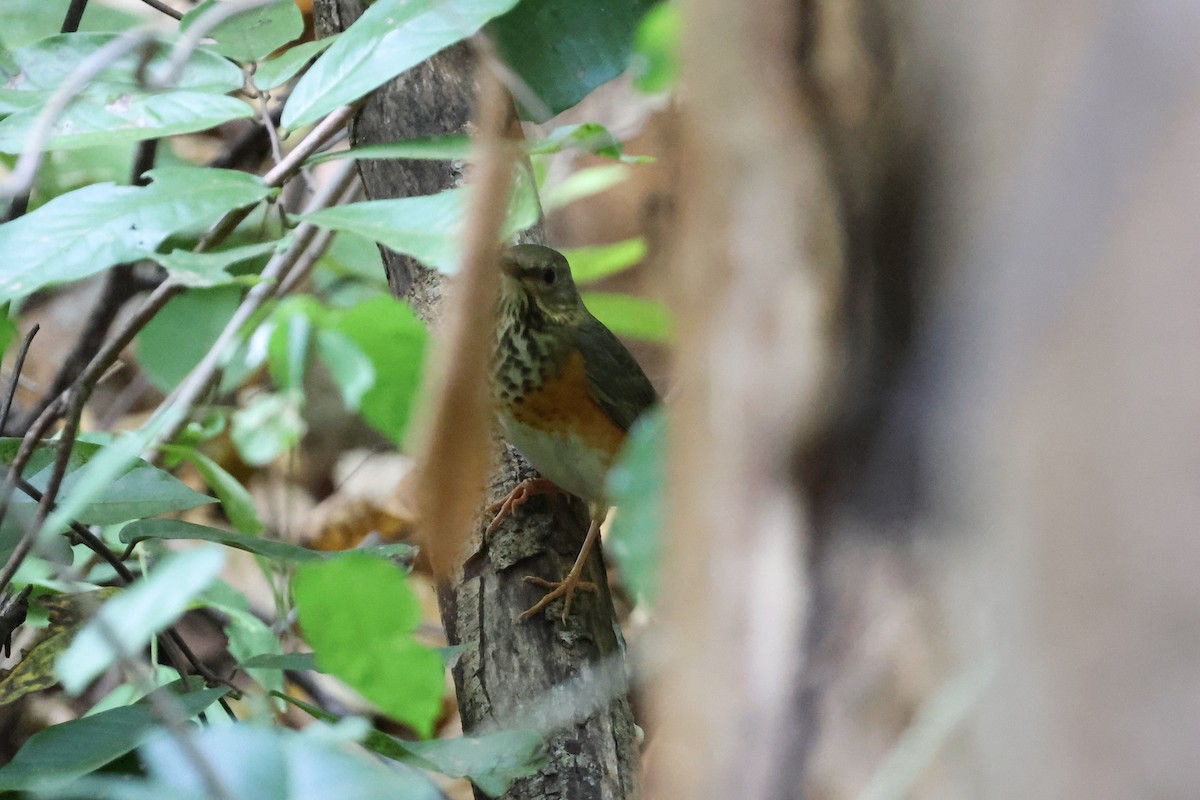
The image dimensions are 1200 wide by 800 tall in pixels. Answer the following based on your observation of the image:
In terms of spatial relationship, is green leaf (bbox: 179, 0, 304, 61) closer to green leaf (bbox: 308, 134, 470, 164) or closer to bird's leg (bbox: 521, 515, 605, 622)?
green leaf (bbox: 308, 134, 470, 164)

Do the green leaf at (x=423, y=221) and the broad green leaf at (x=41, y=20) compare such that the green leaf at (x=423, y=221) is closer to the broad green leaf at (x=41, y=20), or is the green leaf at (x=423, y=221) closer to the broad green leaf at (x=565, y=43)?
the broad green leaf at (x=565, y=43)

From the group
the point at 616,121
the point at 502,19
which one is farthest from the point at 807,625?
the point at 616,121

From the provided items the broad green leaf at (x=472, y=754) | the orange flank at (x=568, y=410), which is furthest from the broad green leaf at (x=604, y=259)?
the broad green leaf at (x=472, y=754)

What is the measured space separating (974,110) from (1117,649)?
0.20m

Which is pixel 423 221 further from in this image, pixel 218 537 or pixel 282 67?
pixel 282 67

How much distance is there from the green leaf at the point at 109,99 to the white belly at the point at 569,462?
0.95 metres

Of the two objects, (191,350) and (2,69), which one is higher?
(2,69)

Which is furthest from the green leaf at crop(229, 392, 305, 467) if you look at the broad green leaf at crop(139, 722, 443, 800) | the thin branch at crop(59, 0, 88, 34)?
the broad green leaf at crop(139, 722, 443, 800)

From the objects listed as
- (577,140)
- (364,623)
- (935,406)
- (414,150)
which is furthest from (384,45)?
(935,406)

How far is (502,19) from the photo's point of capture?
1542 millimetres

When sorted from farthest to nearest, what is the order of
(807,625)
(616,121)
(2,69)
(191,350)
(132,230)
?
(616,121)
(191,350)
(2,69)
(132,230)
(807,625)

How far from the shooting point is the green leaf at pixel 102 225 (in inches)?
35.9

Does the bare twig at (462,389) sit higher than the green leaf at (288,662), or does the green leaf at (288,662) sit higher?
the bare twig at (462,389)

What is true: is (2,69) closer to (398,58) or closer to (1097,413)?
(398,58)
